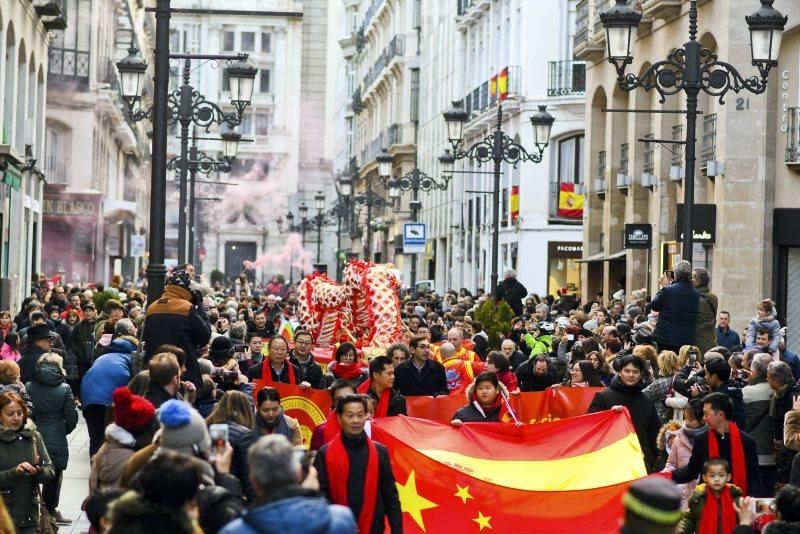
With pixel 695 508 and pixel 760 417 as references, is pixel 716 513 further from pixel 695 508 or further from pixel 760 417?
pixel 760 417

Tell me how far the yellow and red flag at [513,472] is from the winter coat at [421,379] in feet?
8.27

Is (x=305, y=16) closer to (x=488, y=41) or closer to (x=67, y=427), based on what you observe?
(x=488, y=41)

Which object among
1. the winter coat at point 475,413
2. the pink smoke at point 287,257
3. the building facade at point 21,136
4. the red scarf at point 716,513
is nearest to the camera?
the red scarf at point 716,513

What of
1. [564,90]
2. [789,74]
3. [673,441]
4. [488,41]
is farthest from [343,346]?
[488,41]

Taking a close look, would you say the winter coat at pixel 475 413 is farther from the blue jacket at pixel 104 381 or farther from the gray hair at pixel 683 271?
the gray hair at pixel 683 271

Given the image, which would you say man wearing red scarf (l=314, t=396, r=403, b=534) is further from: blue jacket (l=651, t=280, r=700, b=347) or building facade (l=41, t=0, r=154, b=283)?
building facade (l=41, t=0, r=154, b=283)

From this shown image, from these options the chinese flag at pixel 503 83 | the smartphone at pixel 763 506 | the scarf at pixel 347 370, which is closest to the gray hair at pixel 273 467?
the smartphone at pixel 763 506

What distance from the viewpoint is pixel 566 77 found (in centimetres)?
4522

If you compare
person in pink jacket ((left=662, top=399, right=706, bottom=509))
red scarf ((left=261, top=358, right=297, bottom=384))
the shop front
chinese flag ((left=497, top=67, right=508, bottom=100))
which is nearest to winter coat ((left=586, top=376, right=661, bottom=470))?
person in pink jacket ((left=662, top=399, right=706, bottom=509))

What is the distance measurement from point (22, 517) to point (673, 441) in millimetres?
4305

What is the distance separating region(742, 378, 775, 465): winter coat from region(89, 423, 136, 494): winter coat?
572 cm

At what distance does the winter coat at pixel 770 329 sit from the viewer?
17.7 meters

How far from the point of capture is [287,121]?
117562mm

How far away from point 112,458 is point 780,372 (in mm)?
6158
